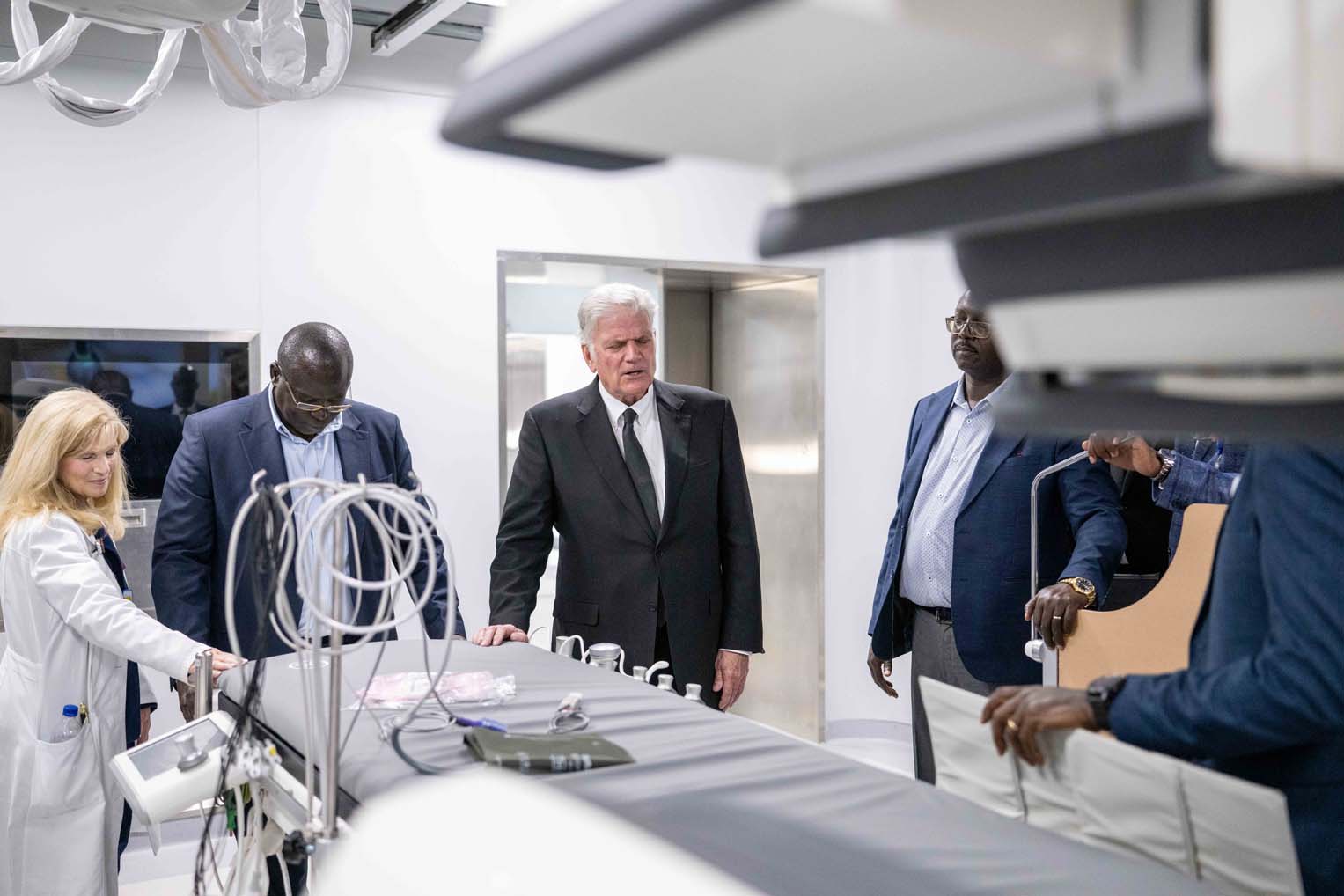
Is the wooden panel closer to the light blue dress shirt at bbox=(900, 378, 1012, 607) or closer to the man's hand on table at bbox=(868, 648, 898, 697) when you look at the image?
the light blue dress shirt at bbox=(900, 378, 1012, 607)

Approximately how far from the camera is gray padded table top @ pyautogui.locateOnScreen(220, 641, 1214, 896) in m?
1.17

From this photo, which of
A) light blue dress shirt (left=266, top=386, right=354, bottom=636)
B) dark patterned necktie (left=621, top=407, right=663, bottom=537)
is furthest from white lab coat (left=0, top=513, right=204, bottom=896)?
dark patterned necktie (left=621, top=407, right=663, bottom=537)

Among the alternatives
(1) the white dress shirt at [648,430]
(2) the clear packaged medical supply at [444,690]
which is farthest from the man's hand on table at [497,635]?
(1) the white dress shirt at [648,430]

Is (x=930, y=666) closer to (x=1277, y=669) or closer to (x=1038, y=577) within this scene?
(x=1038, y=577)

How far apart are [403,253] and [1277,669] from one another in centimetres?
344

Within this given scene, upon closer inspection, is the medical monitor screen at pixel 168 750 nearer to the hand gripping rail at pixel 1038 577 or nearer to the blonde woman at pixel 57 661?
the blonde woman at pixel 57 661

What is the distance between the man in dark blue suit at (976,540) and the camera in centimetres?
262

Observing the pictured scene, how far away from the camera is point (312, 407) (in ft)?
9.52

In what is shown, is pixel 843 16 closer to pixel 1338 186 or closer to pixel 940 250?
pixel 1338 186

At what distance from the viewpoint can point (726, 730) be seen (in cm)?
176

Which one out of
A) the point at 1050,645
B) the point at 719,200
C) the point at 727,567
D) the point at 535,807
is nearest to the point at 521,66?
the point at 535,807

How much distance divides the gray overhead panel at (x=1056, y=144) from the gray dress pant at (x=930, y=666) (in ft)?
7.19

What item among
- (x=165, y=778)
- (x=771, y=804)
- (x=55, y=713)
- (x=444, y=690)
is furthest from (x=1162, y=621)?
(x=55, y=713)

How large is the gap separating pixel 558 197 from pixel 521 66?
12.3ft
